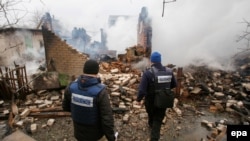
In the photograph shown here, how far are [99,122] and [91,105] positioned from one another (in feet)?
0.98

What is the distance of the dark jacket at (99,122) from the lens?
2482 millimetres

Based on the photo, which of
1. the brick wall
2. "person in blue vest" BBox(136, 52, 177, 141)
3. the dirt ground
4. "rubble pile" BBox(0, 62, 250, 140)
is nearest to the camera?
"person in blue vest" BBox(136, 52, 177, 141)

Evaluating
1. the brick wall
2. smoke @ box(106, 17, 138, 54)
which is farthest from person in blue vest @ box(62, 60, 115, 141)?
smoke @ box(106, 17, 138, 54)

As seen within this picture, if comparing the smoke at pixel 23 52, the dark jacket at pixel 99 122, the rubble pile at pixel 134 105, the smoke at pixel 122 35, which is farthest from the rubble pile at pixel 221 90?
the smoke at pixel 122 35

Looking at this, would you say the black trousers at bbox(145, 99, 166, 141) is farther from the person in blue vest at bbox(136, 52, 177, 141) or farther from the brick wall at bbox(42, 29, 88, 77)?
the brick wall at bbox(42, 29, 88, 77)

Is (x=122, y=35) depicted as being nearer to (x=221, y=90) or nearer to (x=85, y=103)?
(x=221, y=90)

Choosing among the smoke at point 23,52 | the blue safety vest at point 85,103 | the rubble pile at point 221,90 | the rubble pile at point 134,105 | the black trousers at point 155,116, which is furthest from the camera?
the smoke at point 23,52

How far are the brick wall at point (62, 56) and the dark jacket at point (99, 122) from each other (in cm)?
542

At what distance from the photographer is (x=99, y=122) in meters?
2.63

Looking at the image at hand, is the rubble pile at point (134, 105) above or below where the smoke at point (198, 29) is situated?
below

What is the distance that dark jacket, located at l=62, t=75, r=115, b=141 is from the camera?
2.48 metres

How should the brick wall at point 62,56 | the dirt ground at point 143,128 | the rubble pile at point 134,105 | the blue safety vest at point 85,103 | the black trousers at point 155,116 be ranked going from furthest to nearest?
the brick wall at point 62,56
the rubble pile at point 134,105
the dirt ground at point 143,128
the black trousers at point 155,116
the blue safety vest at point 85,103

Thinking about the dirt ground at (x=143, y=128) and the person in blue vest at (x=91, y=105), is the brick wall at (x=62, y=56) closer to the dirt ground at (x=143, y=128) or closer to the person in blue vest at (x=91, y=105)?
the dirt ground at (x=143, y=128)

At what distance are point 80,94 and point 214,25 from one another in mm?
12949
